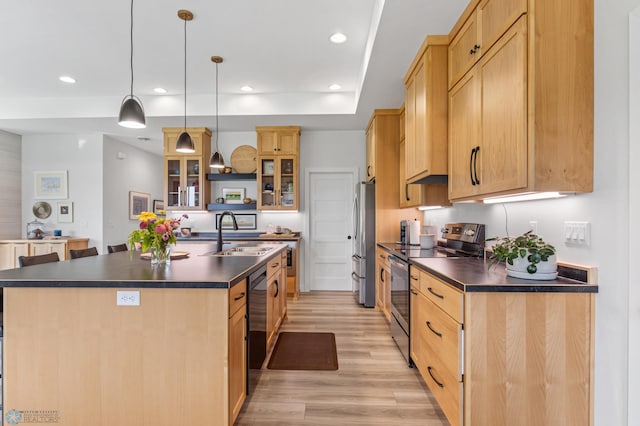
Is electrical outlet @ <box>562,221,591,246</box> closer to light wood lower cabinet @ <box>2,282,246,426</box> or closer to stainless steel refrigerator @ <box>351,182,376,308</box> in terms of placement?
light wood lower cabinet @ <box>2,282,246,426</box>

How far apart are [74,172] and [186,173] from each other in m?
2.09

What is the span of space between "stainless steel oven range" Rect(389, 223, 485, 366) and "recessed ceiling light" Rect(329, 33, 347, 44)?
2040mm

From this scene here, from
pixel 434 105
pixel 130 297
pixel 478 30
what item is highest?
pixel 478 30

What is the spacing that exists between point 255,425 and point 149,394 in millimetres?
635

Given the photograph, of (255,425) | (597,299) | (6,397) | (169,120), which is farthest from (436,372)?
(169,120)

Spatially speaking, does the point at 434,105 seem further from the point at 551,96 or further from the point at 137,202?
the point at 137,202

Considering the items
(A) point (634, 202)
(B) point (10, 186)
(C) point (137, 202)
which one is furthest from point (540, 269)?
(B) point (10, 186)

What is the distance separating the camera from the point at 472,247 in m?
2.65

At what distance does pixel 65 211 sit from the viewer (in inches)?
214

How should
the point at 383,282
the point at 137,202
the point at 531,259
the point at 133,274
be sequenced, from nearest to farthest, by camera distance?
the point at 531,259 → the point at 133,274 → the point at 383,282 → the point at 137,202

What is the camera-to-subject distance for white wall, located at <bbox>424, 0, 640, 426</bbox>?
137cm

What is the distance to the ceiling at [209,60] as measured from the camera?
2596 mm

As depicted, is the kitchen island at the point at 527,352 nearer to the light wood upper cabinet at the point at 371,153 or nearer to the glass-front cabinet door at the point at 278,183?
the light wood upper cabinet at the point at 371,153

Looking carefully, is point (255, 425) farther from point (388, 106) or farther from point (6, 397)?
point (388, 106)
